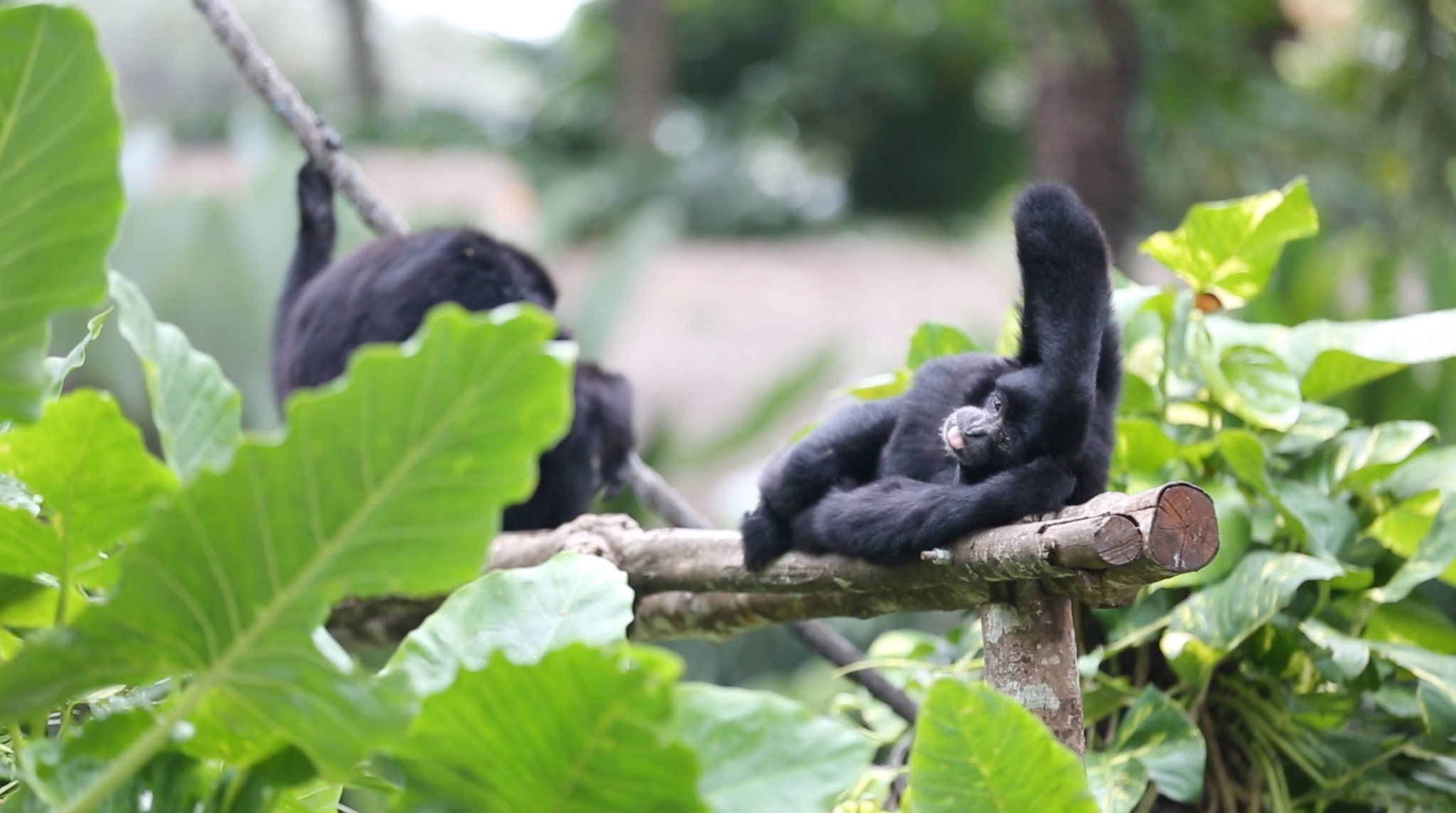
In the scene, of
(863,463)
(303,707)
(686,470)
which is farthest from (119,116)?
(686,470)

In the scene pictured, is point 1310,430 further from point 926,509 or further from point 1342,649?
point 926,509

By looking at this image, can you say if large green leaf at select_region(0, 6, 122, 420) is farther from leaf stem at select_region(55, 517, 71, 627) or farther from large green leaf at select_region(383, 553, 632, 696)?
large green leaf at select_region(383, 553, 632, 696)

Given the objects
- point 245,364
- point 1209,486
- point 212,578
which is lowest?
point 245,364

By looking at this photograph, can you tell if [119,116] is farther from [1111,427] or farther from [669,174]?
[669,174]

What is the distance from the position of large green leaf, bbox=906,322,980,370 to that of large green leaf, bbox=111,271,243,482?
1.97 meters

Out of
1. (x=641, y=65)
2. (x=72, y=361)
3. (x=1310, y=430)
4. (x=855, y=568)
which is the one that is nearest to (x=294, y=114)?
(x=72, y=361)

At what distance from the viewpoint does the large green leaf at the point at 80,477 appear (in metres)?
1.36

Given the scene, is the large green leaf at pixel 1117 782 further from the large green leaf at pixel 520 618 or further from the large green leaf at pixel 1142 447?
the large green leaf at pixel 520 618

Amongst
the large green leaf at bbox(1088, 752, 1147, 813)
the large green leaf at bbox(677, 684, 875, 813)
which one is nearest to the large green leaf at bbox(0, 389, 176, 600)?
the large green leaf at bbox(677, 684, 875, 813)

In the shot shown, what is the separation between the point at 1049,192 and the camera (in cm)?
206

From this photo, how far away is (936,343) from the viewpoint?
123 inches

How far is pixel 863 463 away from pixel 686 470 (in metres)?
5.07

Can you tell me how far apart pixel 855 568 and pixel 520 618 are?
940 mm

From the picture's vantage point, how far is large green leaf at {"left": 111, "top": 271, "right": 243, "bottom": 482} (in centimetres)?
132
